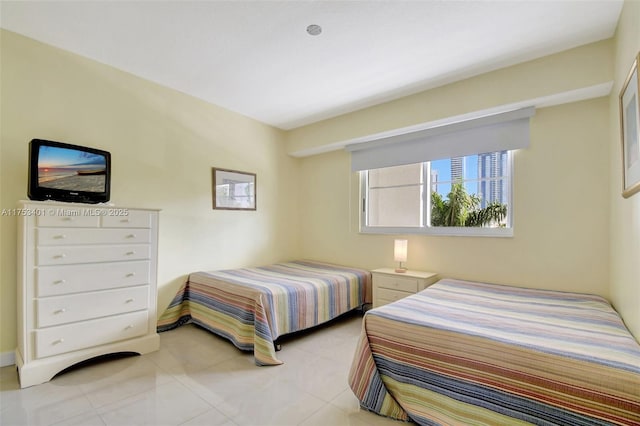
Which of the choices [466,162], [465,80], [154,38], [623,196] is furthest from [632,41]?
[154,38]

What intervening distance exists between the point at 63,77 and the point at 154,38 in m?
0.94

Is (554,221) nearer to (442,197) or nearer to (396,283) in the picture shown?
(442,197)

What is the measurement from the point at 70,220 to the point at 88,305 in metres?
0.66

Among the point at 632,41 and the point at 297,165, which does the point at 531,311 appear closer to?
the point at 632,41

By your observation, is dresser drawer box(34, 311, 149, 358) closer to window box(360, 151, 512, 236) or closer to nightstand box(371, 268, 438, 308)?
nightstand box(371, 268, 438, 308)

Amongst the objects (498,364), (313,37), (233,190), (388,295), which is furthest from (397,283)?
(313,37)

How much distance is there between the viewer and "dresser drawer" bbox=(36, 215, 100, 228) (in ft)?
6.89

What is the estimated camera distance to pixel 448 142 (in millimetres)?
3143

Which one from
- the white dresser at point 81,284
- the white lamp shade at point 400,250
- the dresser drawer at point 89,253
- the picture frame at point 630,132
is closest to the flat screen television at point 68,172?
the white dresser at point 81,284

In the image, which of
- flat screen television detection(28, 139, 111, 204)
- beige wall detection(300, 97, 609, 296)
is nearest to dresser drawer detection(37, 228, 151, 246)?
flat screen television detection(28, 139, 111, 204)

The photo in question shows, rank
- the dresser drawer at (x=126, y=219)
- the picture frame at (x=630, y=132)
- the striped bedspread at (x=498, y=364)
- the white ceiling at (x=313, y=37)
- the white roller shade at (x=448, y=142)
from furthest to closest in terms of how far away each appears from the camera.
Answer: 1. the white roller shade at (x=448, y=142)
2. the dresser drawer at (x=126, y=219)
3. the white ceiling at (x=313, y=37)
4. the picture frame at (x=630, y=132)
5. the striped bedspread at (x=498, y=364)

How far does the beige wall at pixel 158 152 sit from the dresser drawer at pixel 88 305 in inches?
19.9

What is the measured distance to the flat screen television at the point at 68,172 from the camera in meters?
2.22

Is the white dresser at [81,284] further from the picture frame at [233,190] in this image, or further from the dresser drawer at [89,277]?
the picture frame at [233,190]
